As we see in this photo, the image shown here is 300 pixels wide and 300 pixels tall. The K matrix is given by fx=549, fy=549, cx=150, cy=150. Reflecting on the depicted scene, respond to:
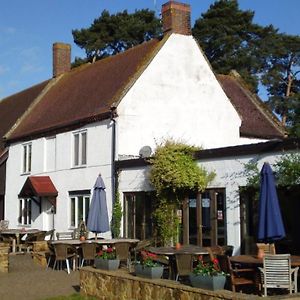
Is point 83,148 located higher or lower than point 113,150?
higher

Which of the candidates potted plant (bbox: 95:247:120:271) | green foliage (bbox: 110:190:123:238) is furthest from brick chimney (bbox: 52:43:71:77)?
potted plant (bbox: 95:247:120:271)

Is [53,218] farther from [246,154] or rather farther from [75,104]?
[246,154]

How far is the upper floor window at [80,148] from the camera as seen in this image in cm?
2303

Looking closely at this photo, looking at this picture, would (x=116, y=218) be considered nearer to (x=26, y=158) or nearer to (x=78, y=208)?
(x=78, y=208)

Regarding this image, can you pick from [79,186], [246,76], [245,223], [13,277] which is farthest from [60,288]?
[246,76]

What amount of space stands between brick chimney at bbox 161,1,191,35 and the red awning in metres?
8.56

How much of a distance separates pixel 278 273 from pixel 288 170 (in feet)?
15.1

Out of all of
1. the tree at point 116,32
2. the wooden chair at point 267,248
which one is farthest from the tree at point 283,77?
the wooden chair at point 267,248

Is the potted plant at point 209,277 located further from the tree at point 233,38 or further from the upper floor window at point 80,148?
the tree at point 233,38

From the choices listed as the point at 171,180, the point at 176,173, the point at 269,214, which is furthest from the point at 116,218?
the point at 269,214

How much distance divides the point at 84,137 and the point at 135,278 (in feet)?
41.1

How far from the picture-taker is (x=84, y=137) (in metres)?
23.0

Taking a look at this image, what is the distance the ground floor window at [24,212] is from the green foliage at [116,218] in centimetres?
772

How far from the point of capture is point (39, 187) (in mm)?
24516
